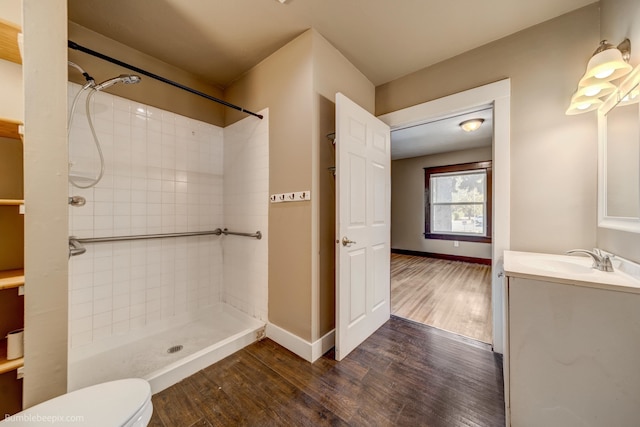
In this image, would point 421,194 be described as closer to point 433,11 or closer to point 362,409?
point 433,11

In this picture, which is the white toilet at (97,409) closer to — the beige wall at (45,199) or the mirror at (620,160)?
the beige wall at (45,199)

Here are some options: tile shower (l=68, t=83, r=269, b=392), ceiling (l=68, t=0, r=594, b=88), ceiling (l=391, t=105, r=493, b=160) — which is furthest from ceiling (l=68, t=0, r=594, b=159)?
ceiling (l=391, t=105, r=493, b=160)

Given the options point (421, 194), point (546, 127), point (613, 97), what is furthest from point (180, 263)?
point (421, 194)

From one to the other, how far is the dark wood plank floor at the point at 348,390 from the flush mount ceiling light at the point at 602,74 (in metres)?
1.83

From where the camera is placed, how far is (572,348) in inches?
38.0

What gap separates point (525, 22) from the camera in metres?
1.59

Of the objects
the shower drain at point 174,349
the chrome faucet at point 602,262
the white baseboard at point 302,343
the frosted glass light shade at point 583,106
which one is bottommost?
the shower drain at point 174,349

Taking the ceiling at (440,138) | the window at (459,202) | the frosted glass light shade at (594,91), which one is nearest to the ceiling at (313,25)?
the frosted glass light shade at (594,91)

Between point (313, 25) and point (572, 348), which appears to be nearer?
point (572, 348)

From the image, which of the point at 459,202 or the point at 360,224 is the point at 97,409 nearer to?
the point at 360,224

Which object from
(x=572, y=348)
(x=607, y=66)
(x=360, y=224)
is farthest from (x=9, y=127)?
(x=607, y=66)

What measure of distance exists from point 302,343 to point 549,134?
236cm

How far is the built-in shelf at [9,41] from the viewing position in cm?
90

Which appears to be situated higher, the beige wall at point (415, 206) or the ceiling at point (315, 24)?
the ceiling at point (315, 24)
